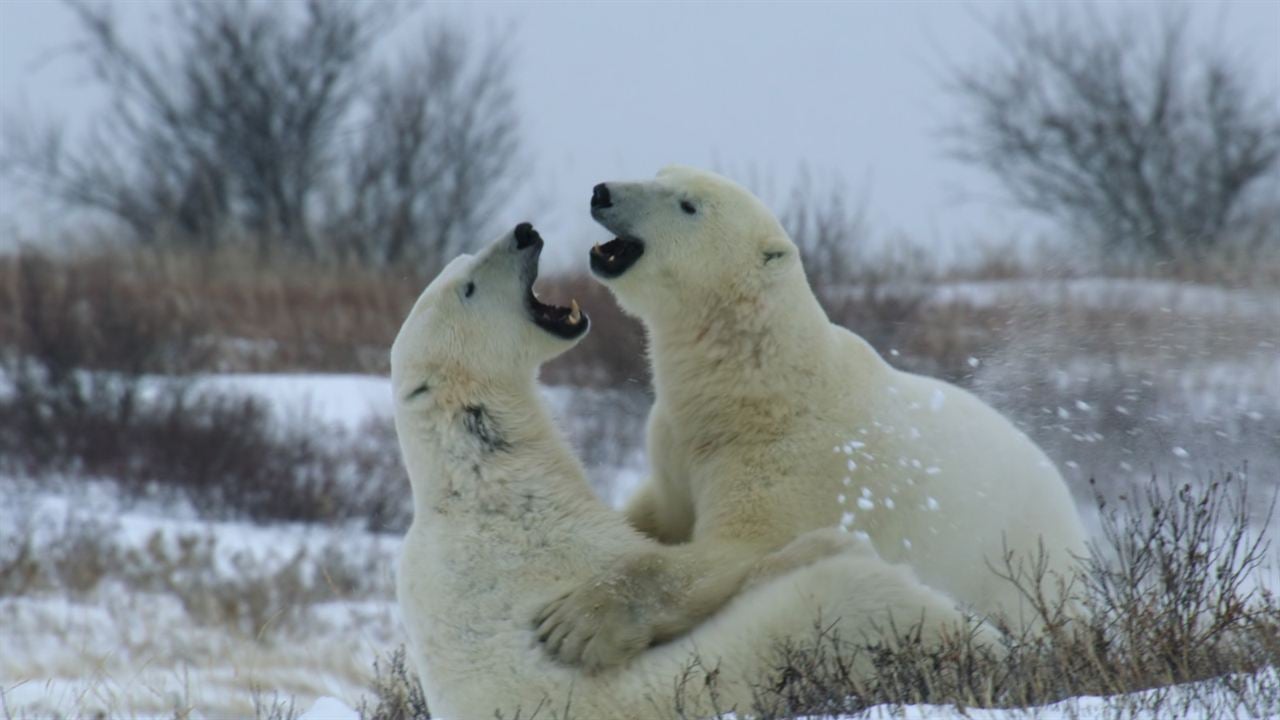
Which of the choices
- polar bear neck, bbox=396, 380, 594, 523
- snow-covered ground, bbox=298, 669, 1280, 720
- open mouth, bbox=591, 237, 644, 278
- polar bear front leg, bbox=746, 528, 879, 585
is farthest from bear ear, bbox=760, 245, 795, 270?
snow-covered ground, bbox=298, 669, 1280, 720

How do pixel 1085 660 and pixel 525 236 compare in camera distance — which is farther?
pixel 525 236

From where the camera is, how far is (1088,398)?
8.47m

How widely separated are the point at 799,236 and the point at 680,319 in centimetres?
804

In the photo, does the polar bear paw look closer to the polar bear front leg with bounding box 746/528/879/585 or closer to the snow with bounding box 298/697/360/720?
the polar bear front leg with bounding box 746/528/879/585

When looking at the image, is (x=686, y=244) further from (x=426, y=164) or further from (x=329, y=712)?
(x=426, y=164)

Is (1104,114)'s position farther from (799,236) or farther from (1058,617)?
(1058,617)

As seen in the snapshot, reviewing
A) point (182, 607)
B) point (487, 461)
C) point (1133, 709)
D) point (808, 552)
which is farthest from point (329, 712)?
point (182, 607)

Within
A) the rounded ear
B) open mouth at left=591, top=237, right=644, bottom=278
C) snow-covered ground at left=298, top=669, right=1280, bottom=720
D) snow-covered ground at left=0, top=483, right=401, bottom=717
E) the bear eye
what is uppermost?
snow-covered ground at left=0, top=483, right=401, bottom=717

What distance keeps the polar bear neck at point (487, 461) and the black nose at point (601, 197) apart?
655mm

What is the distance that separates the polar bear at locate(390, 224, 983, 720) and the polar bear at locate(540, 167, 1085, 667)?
0.53 feet

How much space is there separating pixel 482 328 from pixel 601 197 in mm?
575

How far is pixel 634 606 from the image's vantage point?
3.35 meters

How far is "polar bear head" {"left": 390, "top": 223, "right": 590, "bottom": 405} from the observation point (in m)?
3.78

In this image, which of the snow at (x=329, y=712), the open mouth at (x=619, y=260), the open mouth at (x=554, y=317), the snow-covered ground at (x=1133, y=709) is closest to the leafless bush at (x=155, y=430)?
the snow at (x=329, y=712)
